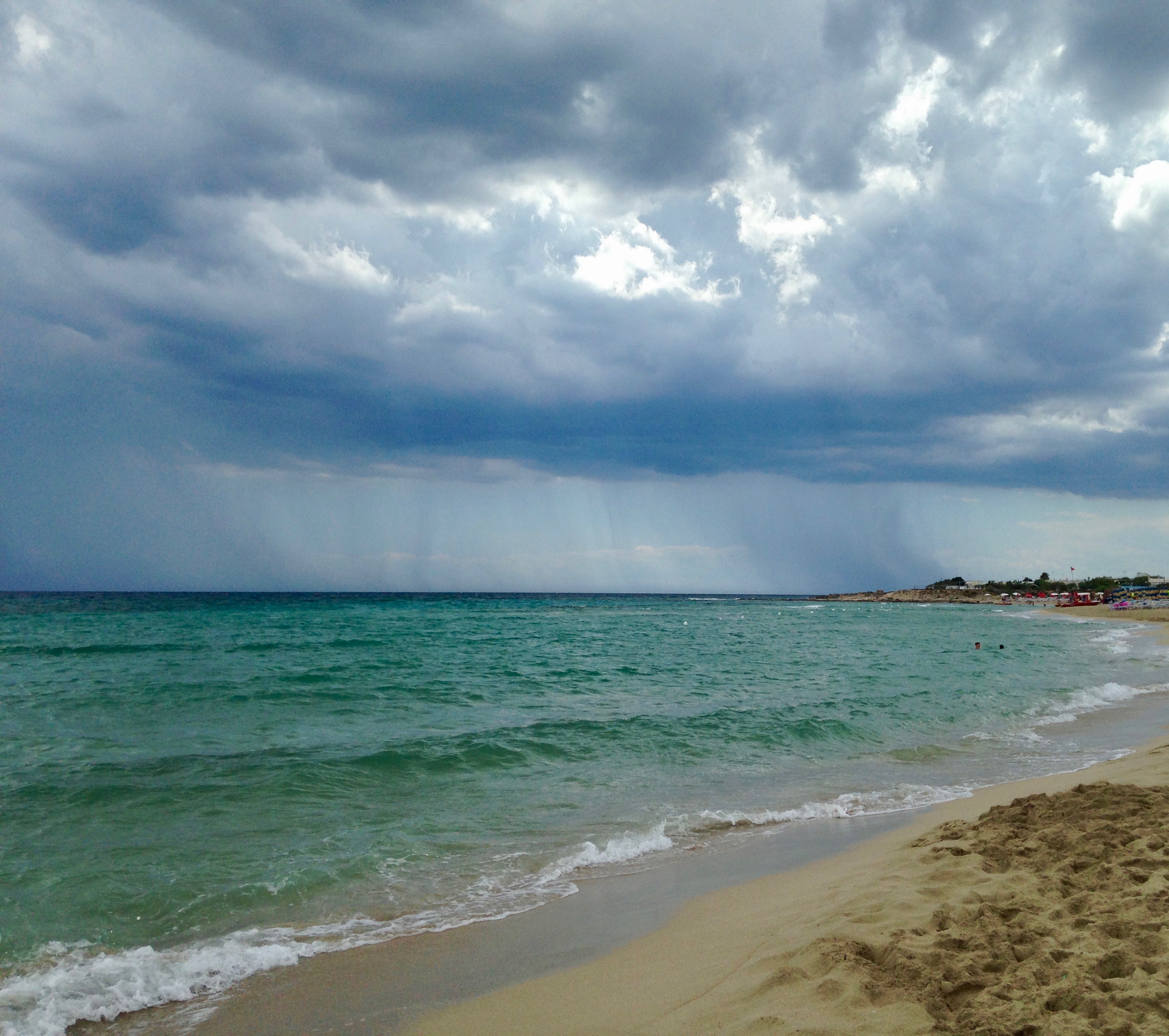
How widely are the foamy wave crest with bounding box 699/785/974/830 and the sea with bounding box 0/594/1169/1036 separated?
0.17 feet

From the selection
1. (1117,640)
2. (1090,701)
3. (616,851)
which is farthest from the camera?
(1117,640)

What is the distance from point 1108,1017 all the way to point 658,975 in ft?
9.45

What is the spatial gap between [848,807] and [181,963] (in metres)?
8.66

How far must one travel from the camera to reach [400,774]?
1152cm

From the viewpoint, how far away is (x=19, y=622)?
5003 centimetres

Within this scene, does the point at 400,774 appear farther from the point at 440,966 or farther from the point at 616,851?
the point at 440,966

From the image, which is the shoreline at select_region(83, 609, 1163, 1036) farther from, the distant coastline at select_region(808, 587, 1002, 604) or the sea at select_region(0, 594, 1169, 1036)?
the distant coastline at select_region(808, 587, 1002, 604)

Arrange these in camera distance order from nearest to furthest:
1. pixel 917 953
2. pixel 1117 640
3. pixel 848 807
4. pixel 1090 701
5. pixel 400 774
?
pixel 917 953, pixel 848 807, pixel 400 774, pixel 1090 701, pixel 1117 640

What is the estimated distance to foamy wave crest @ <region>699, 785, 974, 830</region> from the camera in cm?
966

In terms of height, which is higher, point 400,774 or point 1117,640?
point 400,774

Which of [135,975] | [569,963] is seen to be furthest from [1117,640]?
[135,975]

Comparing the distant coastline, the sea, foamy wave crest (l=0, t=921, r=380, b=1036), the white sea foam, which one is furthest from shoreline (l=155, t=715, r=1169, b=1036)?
the distant coastline

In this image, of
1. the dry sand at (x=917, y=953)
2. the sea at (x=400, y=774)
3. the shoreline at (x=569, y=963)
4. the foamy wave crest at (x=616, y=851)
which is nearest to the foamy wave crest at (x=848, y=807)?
the sea at (x=400, y=774)

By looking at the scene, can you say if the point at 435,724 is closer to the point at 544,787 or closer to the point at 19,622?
the point at 544,787
